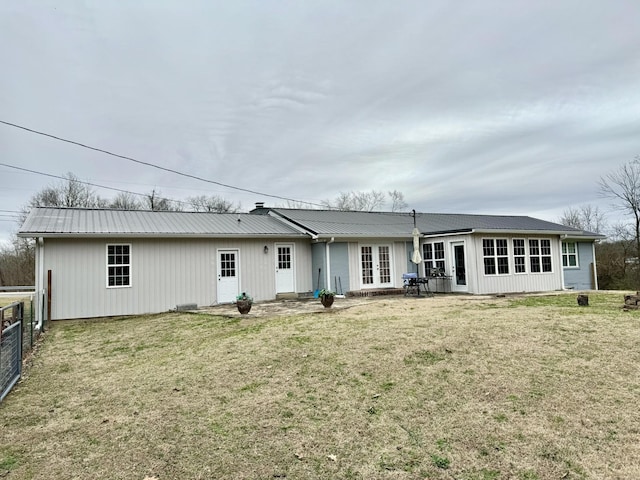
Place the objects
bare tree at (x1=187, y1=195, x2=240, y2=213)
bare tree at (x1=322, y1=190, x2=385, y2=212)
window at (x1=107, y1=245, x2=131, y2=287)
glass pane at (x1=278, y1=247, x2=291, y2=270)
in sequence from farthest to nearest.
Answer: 1. bare tree at (x1=322, y1=190, x2=385, y2=212)
2. bare tree at (x1=187, y1=195, x2=240, y2=213)
3. glass pane at (x1=278, y1=247, x2=291, y2=270)
4. window at (x1=107, y1=245, x2=131, y2=287)

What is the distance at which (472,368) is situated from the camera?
5.25 m

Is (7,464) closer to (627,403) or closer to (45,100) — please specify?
(627,403)

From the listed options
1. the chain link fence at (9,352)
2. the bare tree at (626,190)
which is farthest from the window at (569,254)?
the chain link fence at (9,352)

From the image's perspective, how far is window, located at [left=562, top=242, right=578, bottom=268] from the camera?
17641 millimetres

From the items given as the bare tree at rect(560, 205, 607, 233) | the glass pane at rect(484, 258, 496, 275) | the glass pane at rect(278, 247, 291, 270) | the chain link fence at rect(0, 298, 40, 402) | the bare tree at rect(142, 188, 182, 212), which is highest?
the bare tree at rect(142, 188, 182, 212)

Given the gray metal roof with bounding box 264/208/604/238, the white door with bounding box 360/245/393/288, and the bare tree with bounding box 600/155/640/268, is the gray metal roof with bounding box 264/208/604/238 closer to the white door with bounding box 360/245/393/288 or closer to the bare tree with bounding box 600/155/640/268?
the white door with bounding box 360/245/393/288

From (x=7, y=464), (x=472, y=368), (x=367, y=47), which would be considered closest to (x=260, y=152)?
(x=367, y=47)

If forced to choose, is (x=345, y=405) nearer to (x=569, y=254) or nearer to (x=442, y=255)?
(x=442, y=255)

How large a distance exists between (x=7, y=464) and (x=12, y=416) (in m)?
1.33

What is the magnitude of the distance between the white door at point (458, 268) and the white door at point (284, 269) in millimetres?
5974

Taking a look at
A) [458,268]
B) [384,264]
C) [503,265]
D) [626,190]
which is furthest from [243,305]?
[626,190]

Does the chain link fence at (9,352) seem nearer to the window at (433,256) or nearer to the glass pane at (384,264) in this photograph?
the glass pane at (384,264)

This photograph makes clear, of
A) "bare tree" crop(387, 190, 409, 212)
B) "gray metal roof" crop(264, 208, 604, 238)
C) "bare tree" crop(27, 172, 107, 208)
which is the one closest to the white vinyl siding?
"gray metal roof" crop(264, 208, 604, 238)

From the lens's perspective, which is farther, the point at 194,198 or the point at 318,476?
the point at 194,198
